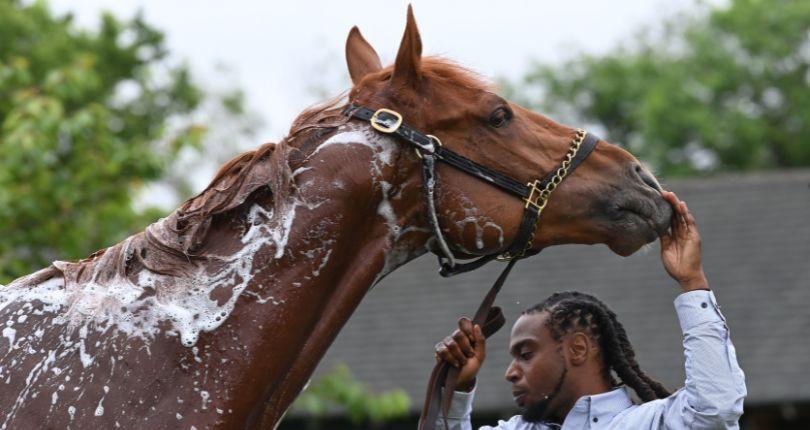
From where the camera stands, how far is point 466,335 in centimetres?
401

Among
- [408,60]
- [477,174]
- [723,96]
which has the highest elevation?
[723,96]

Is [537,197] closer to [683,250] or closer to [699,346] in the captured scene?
[683,250]

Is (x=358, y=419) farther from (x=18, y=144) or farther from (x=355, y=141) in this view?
(x=355, y=141)

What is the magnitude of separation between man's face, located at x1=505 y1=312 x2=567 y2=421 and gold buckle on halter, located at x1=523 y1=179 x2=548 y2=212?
3.12ft

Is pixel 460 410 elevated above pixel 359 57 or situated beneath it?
situated beneath

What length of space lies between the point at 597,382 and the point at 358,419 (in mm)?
6462

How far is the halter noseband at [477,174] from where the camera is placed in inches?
141

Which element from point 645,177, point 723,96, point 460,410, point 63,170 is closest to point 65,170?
point 63,170

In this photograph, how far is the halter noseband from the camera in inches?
141

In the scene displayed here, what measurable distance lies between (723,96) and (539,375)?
106 feet

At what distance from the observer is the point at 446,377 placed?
406 cm

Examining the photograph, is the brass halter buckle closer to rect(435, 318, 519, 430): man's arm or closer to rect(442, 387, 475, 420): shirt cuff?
rect(435, 318, 519, 430): man's arm

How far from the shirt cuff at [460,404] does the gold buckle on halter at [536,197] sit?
989 mm

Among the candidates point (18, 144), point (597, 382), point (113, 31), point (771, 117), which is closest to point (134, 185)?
point (18, 144)
